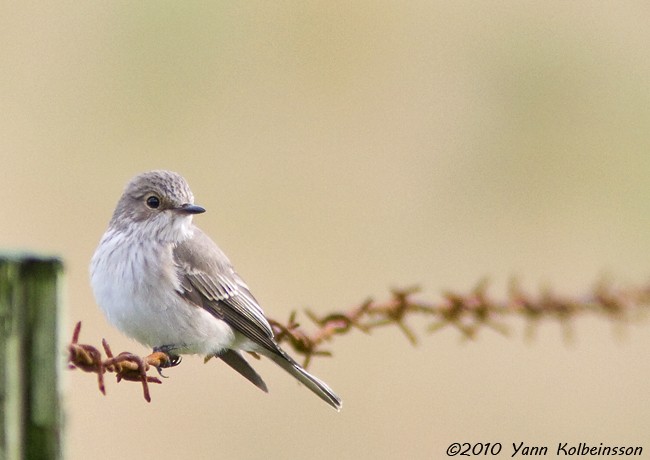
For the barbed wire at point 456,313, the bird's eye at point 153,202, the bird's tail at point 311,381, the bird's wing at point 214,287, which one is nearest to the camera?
the barbed wire at point 456,313

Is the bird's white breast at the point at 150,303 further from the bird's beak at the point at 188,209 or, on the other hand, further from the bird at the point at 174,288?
the bird's beak at the point at 188,209

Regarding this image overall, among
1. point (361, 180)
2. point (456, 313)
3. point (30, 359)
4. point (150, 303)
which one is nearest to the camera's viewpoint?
point (30, 359)

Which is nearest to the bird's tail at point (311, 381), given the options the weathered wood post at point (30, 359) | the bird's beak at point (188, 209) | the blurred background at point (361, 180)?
the bird's beak at point (188, 209)

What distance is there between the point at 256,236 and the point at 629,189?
159 inches

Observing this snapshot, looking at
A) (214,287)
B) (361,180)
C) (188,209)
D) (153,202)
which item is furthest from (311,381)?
(361,180)

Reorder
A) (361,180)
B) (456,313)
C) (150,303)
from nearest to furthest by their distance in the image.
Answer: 1. (456,313)
2. (150,303)
3. (361,180)

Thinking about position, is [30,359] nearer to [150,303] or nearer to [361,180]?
[150,303]

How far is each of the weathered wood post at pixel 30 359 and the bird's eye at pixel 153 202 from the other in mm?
3605

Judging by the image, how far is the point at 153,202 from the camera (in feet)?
19.4

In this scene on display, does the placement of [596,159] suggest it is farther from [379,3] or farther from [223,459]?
[223,459]

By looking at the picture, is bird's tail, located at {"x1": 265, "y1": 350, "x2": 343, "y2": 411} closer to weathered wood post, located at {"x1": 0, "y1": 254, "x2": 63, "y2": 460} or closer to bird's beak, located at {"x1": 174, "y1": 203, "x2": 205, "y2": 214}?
bird's beak, located at {"x1": 174, "y1": 203, "x2": 205, "y2": 214}

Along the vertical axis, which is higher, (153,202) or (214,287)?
(153,202)

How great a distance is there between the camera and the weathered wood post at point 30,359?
2.27 meters

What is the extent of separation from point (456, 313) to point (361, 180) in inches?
263
